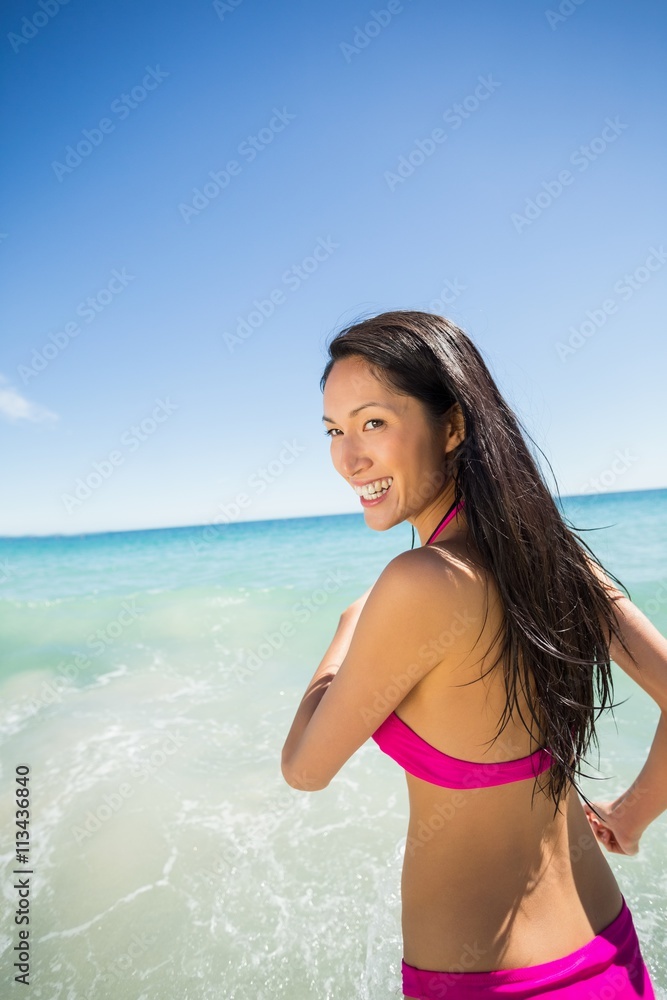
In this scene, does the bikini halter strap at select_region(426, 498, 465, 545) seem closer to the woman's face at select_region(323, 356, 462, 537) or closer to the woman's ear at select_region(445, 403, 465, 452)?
the woman's face at select_region(323, 356, 462, 537)

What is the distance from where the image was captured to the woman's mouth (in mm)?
1759

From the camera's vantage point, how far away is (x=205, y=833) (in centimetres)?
451

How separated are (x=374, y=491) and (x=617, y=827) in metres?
1.47

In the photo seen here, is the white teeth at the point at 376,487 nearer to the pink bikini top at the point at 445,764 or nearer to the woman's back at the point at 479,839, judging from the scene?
the woman's back at the point at 479,839

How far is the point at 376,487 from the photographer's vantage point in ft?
5.84

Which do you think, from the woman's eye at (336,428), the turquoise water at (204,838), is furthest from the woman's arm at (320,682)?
the turquoise water at (204,838)

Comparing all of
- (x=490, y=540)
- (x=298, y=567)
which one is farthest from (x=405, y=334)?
(x=298, y=567)

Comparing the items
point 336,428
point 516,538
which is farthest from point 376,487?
point 516,538

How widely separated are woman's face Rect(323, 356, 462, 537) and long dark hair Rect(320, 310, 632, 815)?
5 centimetres

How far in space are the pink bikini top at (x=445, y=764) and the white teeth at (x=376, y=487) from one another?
0.69 m

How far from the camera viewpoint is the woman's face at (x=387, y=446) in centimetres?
169

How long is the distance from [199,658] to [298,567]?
12689 millimetres

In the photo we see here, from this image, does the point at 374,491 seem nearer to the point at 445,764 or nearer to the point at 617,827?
the point at 445,764

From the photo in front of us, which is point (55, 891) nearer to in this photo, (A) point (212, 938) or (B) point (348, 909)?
(A) point (212, 938)
